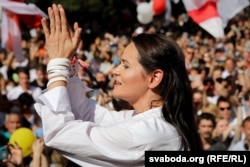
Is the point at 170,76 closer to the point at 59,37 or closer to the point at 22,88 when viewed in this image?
the point at 59,37

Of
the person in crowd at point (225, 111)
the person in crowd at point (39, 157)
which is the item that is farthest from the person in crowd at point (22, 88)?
the person in crowd at point (39, 157)

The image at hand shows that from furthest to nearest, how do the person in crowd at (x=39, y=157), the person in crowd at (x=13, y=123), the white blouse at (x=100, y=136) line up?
the person in crowd at (x=13, y=123) → the person in crowd at (x=39, y=157) → the white blouse at (x=100, y=136)

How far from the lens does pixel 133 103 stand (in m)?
2.29

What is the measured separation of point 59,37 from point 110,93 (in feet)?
16.7

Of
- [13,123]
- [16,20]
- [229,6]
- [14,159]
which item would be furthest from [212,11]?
[14,159]

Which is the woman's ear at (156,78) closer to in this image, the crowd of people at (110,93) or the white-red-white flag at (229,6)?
the crowd of people at (110,93)

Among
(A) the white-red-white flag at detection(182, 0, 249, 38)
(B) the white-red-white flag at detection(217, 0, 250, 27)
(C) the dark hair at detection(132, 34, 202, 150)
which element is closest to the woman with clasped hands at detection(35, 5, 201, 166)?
(C) the dark hair at detection(132, 34, 202, 150)

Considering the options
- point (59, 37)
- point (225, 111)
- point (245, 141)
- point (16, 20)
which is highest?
point (16, 20)

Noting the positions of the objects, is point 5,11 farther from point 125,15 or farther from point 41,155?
point 125,15

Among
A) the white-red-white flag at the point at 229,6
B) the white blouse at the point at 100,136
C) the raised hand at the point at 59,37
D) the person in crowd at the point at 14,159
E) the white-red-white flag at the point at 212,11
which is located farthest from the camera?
the white-red-white flag at the point at 229,6

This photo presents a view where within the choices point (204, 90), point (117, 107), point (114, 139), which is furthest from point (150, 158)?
point (204, 90)

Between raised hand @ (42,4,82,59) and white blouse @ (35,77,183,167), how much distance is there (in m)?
0.14

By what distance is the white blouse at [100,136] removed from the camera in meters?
2.06

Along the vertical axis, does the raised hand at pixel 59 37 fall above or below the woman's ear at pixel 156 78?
above
